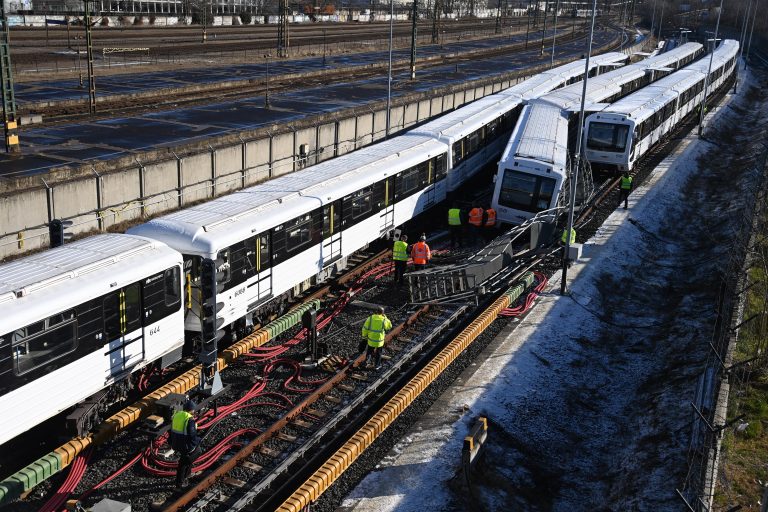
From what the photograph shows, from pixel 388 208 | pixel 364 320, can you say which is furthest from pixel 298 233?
pixel 388 208

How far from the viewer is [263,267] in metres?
16.9

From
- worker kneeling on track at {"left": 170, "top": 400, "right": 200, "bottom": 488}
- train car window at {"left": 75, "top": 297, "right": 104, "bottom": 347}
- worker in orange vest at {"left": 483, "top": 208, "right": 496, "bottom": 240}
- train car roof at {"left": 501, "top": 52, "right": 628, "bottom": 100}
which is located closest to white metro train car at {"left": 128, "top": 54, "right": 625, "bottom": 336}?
worker in orange vest at {"left": 483, "top": 208, "right": 496, "bottom": 240}

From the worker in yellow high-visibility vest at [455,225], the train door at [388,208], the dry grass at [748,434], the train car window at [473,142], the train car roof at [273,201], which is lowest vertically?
the dry grass at [748,434]

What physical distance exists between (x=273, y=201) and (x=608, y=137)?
19.3 meters

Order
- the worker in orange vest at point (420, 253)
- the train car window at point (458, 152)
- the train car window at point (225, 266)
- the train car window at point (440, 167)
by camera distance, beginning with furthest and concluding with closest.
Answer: the train car window at point (458, 152) → the train car window at point (440, 167) → the worker in orange vest at point (420, 253) → the train car window at point (225, 266)

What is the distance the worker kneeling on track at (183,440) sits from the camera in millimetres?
11719

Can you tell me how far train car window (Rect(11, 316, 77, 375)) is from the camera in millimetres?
11344

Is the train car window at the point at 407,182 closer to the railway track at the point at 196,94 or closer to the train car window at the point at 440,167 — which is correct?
the train car window at the point at 440,167

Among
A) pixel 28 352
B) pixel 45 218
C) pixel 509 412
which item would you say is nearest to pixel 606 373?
pixel 509 412

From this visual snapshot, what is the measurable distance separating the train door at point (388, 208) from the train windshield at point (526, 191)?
4.04 meters

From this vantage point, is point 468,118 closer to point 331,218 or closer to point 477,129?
point 477,129

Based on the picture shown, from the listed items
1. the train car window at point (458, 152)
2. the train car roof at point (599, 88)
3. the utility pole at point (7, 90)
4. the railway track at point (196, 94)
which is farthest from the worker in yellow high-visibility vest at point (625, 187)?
the railway track at point (196, 94)

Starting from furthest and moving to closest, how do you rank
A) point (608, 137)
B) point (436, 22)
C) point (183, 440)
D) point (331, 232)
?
point (436, 22), point (608, 137), point (331, 232), point (183, 440)

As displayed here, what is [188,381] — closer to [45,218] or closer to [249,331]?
[249,331]
